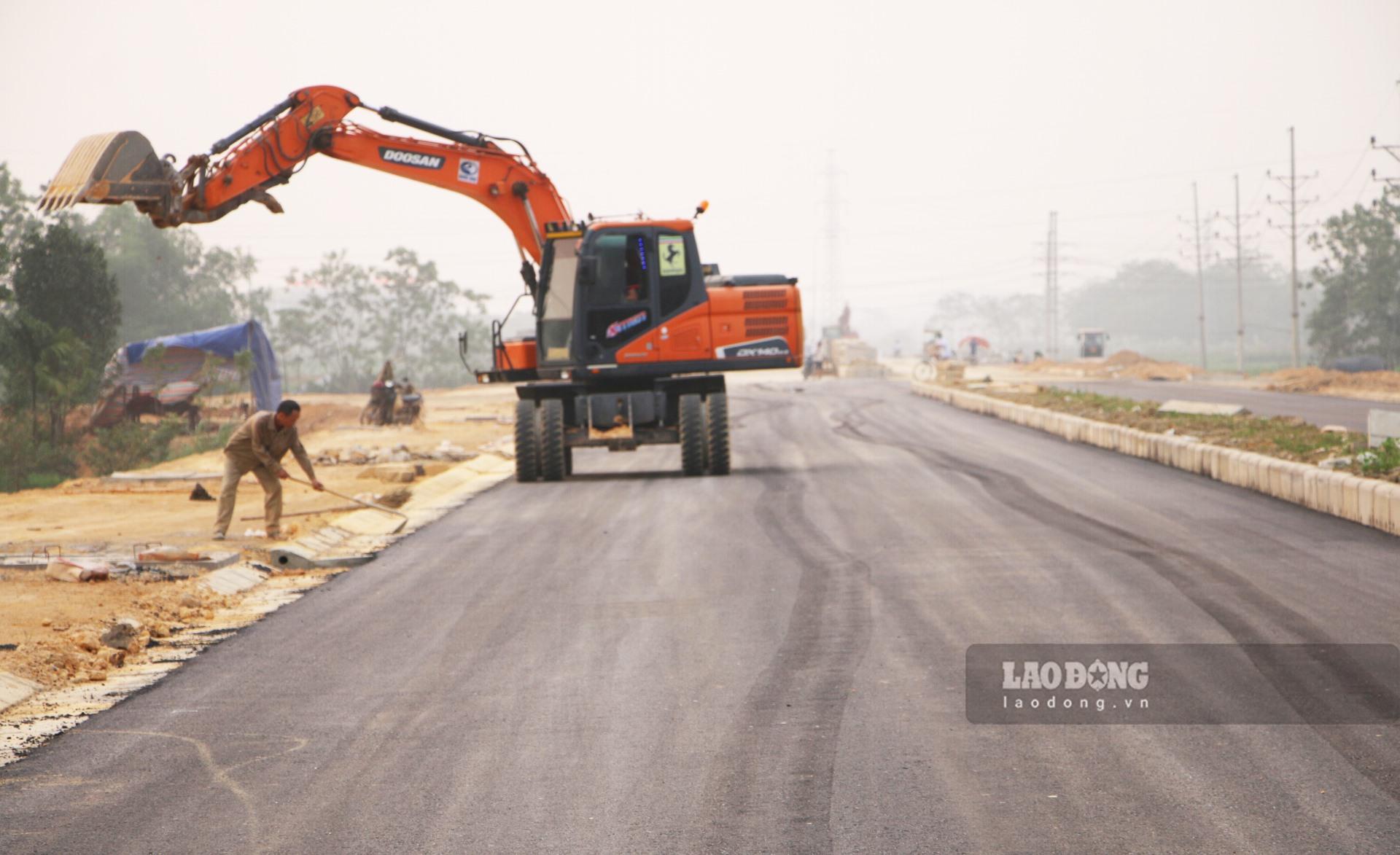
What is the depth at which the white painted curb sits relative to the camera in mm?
12750

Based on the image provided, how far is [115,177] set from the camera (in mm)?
16031

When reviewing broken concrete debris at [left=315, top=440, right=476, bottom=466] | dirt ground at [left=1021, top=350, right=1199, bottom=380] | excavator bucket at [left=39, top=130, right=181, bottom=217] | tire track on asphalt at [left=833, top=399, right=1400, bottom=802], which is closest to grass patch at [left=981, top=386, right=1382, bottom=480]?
tire track on asphalt at [left=833, top=399, right=1400, bottom=802]

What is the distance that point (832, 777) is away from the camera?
5.88 meters

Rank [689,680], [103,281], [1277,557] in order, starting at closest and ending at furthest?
[689,680]
[1277,557]
[103,281]

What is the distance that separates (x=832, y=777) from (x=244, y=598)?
709cm

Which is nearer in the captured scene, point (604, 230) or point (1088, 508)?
point (1088, 508)

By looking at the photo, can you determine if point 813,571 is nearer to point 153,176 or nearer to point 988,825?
point 988,825

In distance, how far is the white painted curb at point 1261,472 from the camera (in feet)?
→ 41.8

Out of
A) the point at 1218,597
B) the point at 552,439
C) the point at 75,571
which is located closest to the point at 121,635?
the point at 75,571

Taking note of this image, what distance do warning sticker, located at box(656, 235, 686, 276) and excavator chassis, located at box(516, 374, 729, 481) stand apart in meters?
1.65

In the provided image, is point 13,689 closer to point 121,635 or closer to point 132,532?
point 121,635

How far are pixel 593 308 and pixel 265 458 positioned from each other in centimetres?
581

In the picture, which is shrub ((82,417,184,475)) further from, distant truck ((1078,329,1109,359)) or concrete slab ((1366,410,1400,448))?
distant truck ((1078,329,1109,359))

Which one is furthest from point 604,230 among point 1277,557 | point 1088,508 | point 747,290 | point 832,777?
point 832,777
